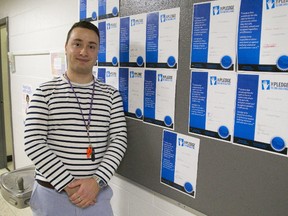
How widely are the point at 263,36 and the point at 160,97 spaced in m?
0.54

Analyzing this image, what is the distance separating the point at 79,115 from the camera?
1279 millimetres

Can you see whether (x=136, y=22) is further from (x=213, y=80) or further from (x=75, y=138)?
(x=75, y=138)

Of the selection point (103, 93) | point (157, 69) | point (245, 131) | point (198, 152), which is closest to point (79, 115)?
point (103, 93)

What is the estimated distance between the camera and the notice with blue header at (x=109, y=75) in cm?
150

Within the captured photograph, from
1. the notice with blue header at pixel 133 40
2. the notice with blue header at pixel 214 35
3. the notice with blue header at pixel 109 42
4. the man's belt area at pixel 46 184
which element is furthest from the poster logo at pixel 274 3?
the man's belt area at pixel 46 184

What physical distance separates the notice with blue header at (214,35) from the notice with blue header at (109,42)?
536 mm

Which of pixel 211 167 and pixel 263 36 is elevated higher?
pixel 263 36

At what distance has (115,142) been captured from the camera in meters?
1.35

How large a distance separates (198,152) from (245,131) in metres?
0.24

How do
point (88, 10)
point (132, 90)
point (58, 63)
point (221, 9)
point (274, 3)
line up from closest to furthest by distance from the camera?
point (274, 3) → point (221, 9) → point (132, 90) → point (88, 10) → point (58, 63)

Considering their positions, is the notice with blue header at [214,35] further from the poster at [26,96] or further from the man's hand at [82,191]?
the poster at [26,96]

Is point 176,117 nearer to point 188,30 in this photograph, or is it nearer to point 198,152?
point 198,152

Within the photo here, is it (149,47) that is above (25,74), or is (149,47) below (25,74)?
above

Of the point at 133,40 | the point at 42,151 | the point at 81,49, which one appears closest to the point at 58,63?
the point at 81,49
